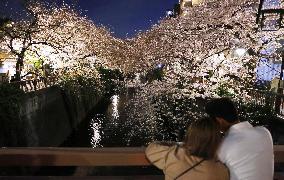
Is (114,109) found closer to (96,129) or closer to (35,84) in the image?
(96,129)

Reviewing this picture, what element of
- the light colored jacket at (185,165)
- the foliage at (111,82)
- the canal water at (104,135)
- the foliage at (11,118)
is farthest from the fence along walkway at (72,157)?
the foliage at (111,82)

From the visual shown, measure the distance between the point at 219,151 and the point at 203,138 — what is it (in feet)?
0.79

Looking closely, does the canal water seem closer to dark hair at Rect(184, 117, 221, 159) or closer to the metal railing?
the metal railing

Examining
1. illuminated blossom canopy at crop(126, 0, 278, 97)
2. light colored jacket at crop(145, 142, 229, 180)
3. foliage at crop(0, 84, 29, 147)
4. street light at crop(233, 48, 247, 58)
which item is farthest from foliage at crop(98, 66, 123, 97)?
light colored jacket at crop(145, 142, 229, 180)

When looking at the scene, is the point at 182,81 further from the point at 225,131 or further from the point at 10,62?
the point at 10,62

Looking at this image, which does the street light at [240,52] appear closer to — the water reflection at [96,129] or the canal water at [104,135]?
the canal water at [104,135]

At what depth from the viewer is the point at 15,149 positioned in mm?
4309

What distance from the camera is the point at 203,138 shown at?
2900 mm

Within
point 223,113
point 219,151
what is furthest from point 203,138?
point 223,113

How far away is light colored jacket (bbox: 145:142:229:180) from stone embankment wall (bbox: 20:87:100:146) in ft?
47.9

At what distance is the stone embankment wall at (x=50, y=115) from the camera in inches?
706

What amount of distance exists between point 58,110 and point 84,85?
6.90 m

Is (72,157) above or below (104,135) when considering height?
above

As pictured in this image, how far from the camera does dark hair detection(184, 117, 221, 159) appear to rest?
2898 millimetres
